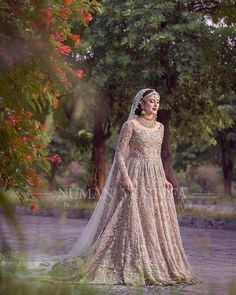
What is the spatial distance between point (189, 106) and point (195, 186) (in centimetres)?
3018

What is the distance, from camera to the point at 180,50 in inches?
893

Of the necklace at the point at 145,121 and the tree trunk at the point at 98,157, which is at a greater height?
the tree trunk at the point at 98,157

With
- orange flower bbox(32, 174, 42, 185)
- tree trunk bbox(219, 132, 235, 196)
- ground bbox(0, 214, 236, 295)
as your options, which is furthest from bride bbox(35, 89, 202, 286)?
tree trunk bbox(219, 132, 235, 196)

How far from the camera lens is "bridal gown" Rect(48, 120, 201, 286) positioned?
867 cm

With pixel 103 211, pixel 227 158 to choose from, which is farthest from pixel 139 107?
pixel 227 158

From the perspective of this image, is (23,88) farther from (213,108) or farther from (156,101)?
(213,108)

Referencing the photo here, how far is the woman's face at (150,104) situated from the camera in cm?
902

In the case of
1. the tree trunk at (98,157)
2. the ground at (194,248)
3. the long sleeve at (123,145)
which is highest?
the tree trunk at (98,157)

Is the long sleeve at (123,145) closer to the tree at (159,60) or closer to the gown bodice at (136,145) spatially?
the gown bodice at (136,145)

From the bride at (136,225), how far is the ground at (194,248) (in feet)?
0.88

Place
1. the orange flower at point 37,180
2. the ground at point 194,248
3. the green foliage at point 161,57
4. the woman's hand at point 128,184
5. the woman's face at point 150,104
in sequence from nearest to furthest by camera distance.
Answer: the ground at point 194,248 → the orange flower at point 37,180 → the woman's hand at point 128,184 → the woman's face at point 150,104 → the green foliage at point 161,57

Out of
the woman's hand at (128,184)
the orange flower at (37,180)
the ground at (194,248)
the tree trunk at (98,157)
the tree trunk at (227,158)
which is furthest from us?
the tree trunk at (227,158)

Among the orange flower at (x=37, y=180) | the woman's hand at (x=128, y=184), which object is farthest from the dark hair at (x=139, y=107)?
the orange flower at (x=37, y=180)

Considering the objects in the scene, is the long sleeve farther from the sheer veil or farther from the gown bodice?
the sheer veil
